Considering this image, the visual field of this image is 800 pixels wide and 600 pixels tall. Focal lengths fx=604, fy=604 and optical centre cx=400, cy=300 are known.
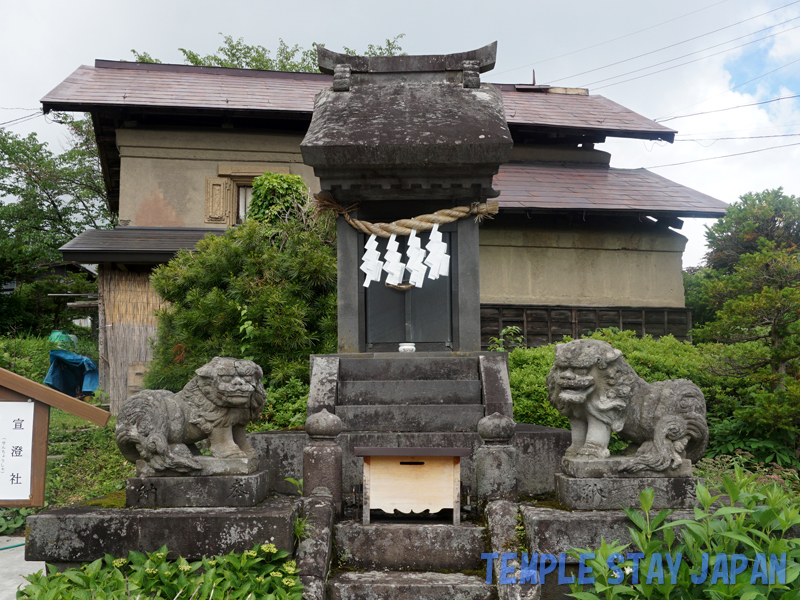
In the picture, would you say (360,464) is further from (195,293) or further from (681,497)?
(195,293)

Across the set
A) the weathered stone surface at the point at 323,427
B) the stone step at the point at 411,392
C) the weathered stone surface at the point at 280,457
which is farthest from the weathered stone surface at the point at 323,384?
the weathered stone surface at the point at 323,427

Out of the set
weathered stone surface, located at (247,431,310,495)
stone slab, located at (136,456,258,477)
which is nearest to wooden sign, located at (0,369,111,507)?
stone slab, located at (136,456,258,477)

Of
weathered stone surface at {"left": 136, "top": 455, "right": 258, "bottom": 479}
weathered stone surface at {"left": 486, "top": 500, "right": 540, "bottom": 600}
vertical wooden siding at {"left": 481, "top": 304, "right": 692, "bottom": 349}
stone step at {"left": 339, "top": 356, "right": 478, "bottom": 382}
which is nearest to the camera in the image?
weathered stone surface at {"left": 486, "top": 500, "right": 540, "bottom": 600}

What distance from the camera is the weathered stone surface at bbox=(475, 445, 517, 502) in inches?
170

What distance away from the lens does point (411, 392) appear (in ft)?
18.5

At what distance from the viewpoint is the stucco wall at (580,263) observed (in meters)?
11.9

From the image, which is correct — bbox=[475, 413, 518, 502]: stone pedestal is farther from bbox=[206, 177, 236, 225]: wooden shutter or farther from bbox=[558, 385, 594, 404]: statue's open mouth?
bbox=[206, 177, 236, 225]: wooden shutter

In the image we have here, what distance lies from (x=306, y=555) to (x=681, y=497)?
2.45 metres

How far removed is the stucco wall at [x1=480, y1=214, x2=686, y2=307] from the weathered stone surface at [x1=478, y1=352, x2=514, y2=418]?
234 inches

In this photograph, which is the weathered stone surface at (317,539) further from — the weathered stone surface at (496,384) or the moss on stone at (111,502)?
the weathered stone surface at (496,384)

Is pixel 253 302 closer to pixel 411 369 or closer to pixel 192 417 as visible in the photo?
pixel 411 369

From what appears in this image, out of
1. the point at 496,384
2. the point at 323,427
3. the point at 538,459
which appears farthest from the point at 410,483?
the point at 496,384

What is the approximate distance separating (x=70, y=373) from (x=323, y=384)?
8.50 m

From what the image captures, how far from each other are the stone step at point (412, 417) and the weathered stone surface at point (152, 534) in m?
1.63
